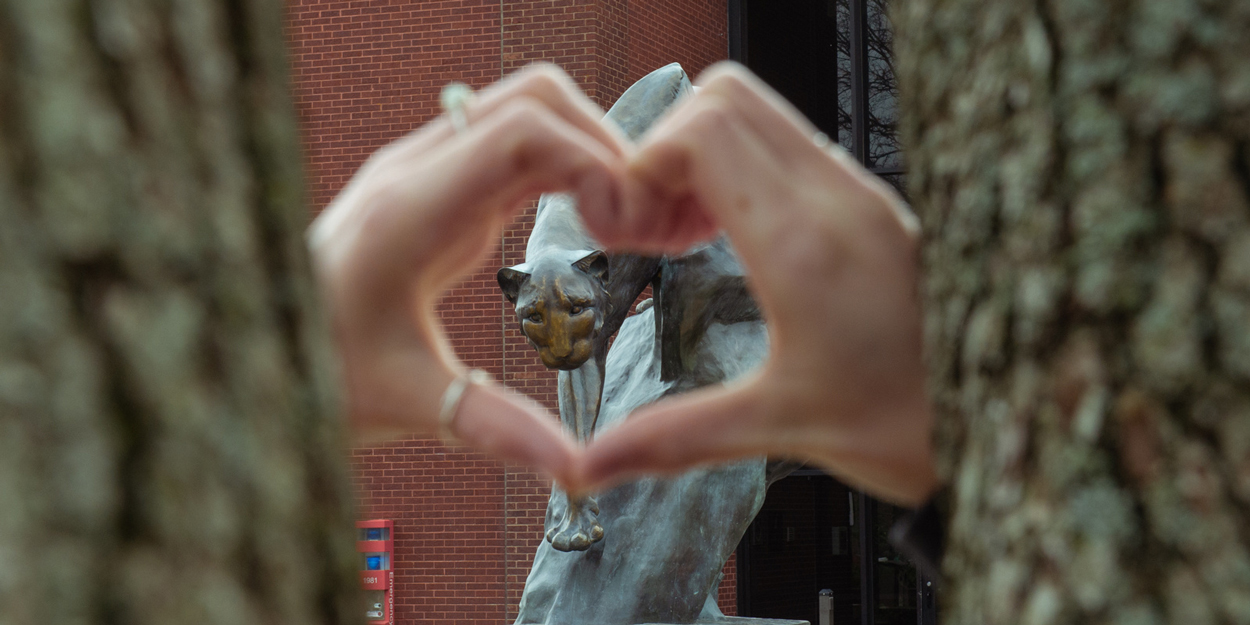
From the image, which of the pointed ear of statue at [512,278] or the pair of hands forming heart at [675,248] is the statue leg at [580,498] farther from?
the pair of hands forming heart at [675,248]

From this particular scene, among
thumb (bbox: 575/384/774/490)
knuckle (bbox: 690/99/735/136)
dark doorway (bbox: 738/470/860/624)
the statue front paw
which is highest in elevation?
knuckle (bbox: 690/99/735/136)

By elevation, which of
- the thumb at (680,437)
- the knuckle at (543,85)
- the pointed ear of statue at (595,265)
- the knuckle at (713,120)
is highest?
the pointed ear of statue at (595,265)

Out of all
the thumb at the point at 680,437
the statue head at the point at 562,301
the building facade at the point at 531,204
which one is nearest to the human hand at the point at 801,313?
the thumb at the point at 680,437

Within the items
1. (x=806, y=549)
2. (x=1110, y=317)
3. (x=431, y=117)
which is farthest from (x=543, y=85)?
(x=806, y=549)

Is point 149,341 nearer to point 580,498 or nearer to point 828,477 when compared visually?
point 580,498

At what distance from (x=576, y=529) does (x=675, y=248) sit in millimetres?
4375

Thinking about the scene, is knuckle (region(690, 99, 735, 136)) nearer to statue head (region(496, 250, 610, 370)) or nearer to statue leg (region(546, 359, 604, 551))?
statue head (region(496, 250, 610, 370))

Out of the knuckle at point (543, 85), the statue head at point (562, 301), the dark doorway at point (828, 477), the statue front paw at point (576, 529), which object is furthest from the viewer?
the dark doorway at point (828, 477)

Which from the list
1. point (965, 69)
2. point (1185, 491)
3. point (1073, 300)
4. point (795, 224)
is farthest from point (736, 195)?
point (1185, 491)

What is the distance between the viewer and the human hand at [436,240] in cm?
142

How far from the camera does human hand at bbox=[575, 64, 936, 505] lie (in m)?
1.36

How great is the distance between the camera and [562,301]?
5.20m

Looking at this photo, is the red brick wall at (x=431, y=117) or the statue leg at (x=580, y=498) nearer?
the statue leg at (x=580, y=498)

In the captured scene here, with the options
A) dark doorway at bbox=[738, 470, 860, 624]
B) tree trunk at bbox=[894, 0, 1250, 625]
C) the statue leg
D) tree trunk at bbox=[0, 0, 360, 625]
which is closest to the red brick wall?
dark doorway at bbox=[738, 470, 860, 624]
